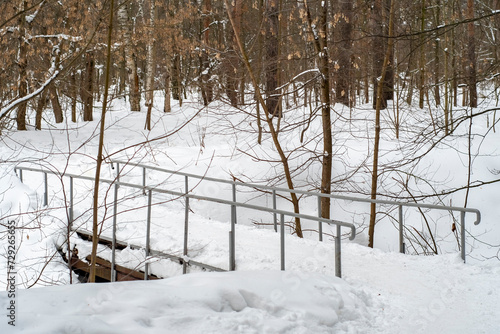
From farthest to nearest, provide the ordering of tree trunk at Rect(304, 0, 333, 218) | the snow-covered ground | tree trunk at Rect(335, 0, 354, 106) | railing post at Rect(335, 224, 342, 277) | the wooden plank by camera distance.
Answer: tree trunk at Rect(335, 0, 354, 106) → tree trunk at Rect(304, 0, 333, 218) → the wooden plank → railing post at Rect(335, 224, 342, 277) → the snow-covered ground

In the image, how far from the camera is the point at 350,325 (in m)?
3.87

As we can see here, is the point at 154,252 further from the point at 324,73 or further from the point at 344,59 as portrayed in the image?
the point at 344,59

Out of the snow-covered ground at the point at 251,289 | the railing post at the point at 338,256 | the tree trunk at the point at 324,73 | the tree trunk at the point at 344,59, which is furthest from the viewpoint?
the tree trunk at the point at 344,59

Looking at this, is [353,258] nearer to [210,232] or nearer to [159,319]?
[210,232]

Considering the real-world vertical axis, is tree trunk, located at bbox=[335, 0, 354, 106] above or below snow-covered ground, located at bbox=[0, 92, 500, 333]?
above

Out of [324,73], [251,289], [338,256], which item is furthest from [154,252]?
[324,73]

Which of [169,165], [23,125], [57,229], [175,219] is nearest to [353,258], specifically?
[175,219]

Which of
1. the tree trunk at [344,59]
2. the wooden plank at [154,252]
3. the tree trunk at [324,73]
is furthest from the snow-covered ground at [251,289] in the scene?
the tree trunk at [344,59]

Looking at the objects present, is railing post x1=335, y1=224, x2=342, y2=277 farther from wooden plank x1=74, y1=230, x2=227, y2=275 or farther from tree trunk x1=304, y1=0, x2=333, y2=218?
tree trunk x1=304, y1=0, x2=333, y2=218

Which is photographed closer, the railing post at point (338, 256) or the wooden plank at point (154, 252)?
the railing post at point (338, 256)

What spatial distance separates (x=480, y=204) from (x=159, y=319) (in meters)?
8.56

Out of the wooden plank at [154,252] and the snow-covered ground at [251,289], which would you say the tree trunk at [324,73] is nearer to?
the snow-covered ground at [251,289]

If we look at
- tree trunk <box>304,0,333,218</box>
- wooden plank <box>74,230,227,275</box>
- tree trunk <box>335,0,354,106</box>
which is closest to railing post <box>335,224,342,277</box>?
wooden plank <box>74,230,227,275</box>

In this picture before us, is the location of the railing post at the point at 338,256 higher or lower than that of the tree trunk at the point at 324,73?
lower
